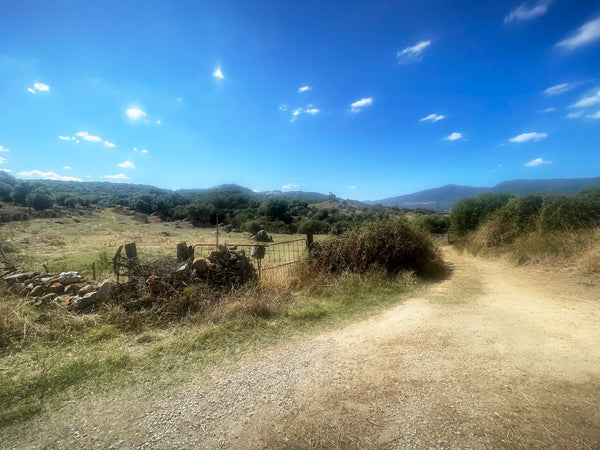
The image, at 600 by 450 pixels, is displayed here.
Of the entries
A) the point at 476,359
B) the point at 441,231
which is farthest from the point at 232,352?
the point at 441,231

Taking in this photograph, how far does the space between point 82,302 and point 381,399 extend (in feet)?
16.8

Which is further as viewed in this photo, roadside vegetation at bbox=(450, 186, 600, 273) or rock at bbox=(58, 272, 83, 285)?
roadside vegetation at bbox=(450, 186, 600, 273)

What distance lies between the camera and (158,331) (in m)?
4.02

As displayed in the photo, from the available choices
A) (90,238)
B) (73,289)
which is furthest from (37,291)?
(90,238)

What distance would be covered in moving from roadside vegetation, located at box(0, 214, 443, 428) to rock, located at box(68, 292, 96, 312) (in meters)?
0.19

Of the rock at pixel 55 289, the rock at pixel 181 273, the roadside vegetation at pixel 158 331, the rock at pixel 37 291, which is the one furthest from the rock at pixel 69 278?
the rock at pixel 181 273

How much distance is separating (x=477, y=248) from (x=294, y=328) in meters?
10.2

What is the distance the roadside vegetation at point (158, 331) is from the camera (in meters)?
2.86

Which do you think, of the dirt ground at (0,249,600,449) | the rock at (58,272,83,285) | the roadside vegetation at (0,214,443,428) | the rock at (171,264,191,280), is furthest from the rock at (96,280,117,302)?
the dirt ground at (0,249,600,449)

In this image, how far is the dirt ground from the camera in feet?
6.91

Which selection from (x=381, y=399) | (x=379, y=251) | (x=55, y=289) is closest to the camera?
(x=381, y=399)

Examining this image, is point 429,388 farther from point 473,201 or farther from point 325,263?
point 473,201

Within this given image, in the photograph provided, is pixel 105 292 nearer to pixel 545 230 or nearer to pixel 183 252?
pixel 183 252

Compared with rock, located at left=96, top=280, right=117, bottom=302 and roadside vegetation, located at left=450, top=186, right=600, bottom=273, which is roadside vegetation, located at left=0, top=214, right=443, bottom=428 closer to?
rock, located at left=96, top=280, right=117, bottom=302
